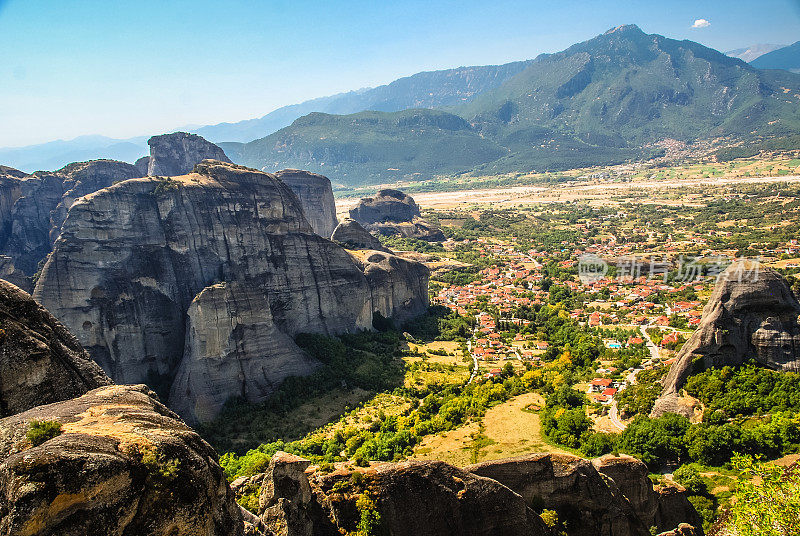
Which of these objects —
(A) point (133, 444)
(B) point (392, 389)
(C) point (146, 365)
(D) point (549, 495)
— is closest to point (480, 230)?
(B) point (392, 389)

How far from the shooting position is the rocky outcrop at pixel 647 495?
673 inches

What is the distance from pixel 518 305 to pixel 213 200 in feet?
122

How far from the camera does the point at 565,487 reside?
1516cm

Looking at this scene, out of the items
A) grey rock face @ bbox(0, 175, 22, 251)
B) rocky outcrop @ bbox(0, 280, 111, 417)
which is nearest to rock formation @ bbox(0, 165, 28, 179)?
grey rock face @ bbox(0, 175, 22, 251)

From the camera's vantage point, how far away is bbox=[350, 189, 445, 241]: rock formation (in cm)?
10650

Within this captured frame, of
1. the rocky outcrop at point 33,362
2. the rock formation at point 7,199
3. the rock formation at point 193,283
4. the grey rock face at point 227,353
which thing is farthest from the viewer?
the rock formation at point 7,199

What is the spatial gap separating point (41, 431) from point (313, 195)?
77.2m

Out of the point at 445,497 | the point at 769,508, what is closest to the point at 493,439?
the point at 445,497

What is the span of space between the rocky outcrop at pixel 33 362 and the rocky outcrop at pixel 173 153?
203ft

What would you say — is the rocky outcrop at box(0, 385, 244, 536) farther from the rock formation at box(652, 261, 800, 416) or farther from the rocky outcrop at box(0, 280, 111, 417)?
the rock formation at box(652, 261, 800, 416)

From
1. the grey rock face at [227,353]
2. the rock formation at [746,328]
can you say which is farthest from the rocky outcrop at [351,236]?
the rock formation at [746,328]

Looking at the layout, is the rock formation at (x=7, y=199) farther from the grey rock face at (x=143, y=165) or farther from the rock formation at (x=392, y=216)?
the rock formation at (x=392, y=216)

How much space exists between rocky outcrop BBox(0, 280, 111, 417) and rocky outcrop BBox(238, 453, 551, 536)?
5363 mm

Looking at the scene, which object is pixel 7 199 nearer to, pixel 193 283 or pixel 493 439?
pixel 193 283
